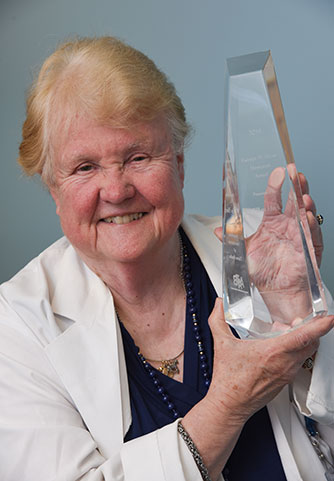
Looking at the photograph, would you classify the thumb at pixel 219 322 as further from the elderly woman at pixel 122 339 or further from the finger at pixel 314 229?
the finger at pixel 314 229

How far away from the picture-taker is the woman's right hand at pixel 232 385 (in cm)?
107

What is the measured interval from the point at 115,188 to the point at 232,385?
422 millimetres

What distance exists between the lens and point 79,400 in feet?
4.05

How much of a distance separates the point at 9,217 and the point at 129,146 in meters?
1.07

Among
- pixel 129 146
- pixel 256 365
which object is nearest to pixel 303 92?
pixel 129 146

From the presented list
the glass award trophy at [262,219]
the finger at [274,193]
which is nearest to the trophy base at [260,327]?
the glass award trophy at [262,219]

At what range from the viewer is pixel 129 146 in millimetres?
1262

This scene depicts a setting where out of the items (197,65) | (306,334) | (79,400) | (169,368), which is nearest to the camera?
(306,334)

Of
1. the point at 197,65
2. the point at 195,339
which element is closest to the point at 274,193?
the point at 195,339

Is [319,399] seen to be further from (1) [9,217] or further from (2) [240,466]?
(1) [9,217]

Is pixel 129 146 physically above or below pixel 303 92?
below

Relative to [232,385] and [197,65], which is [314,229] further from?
[197,65]

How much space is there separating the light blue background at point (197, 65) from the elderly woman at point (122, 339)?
66 cm

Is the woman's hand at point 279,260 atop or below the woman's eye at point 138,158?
below
